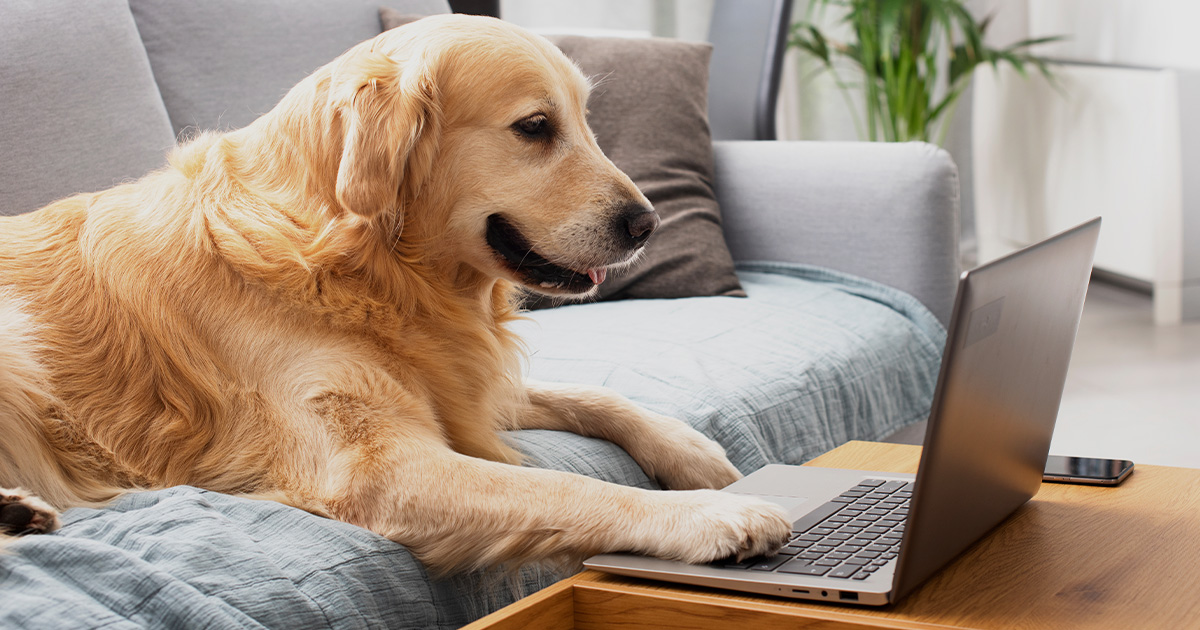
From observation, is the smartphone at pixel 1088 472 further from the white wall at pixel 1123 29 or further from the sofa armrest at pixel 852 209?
the white wall at pixel 1123 29

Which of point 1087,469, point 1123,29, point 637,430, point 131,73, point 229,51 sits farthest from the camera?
point 1123,29

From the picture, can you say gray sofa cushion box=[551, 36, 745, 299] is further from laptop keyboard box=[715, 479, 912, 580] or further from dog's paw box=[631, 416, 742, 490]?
laptop keyboard box=[715, 479, 912, 580]

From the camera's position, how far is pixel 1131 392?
3254 mm

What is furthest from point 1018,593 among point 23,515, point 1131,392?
point 1131,392

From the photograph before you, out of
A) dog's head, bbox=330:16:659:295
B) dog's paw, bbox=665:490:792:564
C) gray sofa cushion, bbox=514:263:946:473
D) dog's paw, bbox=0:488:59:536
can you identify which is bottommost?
gray sofa cushion, bbox=514:263:946:473

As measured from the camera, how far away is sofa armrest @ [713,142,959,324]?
234 cm

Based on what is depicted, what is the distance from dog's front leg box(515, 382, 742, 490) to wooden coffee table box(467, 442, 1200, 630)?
17.2 inches

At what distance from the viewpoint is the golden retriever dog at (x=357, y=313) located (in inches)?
44.2

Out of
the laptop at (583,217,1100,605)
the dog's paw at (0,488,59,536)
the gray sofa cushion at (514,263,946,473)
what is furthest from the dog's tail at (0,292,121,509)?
the gray sofa cushion at (514,263,946,473)

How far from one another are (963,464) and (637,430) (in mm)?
646

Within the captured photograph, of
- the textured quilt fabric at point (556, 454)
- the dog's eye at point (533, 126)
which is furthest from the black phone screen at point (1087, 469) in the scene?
the dog's eye at point (533, 126)

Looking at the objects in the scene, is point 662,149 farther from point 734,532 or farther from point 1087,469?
point 734,532

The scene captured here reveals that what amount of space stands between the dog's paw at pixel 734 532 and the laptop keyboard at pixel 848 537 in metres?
0.01

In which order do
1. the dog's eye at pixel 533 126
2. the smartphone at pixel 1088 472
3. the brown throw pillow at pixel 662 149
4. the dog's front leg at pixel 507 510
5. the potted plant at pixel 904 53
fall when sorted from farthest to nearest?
the potted plant at pixel 904 53
the brown throw pillow at pixel 662 149
the dog's eye at pixel 533 126
the smartphone at pixel 1088 472
the dog's front leg at pixel 507 510
